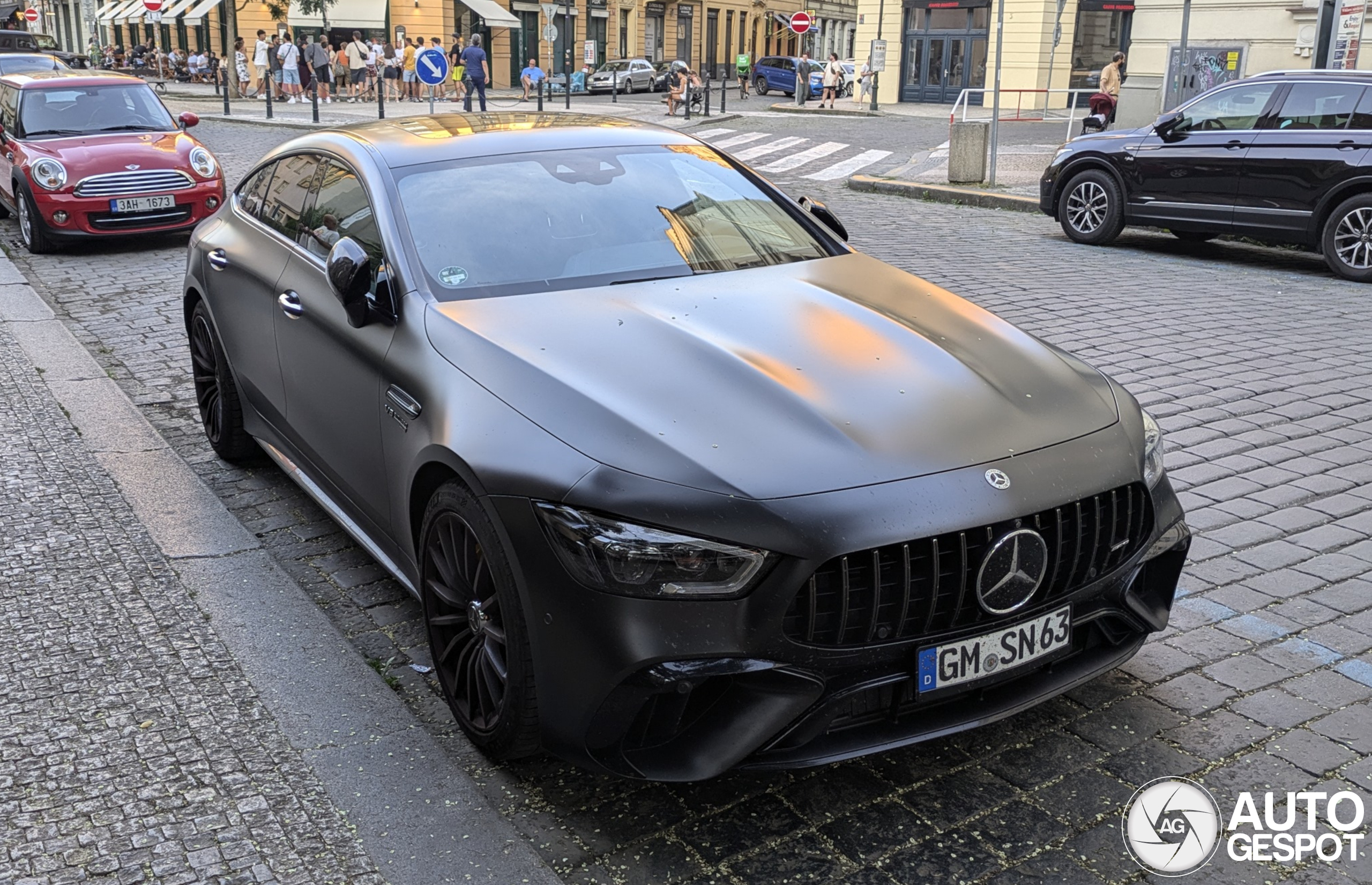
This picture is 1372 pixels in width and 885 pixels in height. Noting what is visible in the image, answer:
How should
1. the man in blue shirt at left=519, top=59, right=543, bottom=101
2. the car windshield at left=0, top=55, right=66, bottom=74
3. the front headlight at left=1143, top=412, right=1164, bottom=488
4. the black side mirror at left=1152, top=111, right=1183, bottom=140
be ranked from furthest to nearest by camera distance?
the man in blue shirt at left=519, top=59, right=543, bottom=101
the car windshield at left=0, top=55, right=66, bottom=74
the black side mirror at left=1152, top=111, right=1183, bottom=140
the front headlight at left=1143, top=412, right=1164, bottom=488

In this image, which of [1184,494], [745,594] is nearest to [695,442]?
[745,594]

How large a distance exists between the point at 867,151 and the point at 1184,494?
18847mm

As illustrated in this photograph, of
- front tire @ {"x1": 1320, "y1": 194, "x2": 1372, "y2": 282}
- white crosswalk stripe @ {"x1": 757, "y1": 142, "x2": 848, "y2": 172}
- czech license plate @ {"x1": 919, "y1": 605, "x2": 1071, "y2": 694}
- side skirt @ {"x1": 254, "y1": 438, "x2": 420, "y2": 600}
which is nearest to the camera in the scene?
czech license plate @ {"x1": 919, "y1": 605, "x2": 1071, "y2": 694}

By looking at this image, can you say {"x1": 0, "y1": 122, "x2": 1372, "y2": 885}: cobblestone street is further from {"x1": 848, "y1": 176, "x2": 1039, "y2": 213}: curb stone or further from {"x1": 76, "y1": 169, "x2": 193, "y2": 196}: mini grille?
{"x1": 848, "y1": 176, "x2": 1039, "y2": 213}: curb stone

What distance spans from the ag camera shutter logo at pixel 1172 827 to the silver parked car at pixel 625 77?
47456 millimetres

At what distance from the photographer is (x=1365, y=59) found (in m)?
19.9

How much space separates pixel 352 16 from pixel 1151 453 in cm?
4831

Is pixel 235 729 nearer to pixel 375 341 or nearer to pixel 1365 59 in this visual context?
pixel 375 341

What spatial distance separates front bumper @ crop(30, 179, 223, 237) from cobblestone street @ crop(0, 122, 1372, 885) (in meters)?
5.32

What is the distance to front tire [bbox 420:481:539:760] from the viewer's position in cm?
304

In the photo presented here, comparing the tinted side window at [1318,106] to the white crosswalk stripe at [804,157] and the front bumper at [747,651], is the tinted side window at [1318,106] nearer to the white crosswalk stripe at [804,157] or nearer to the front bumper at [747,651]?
the front bumper at [747,651]

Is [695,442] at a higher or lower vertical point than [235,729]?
higher

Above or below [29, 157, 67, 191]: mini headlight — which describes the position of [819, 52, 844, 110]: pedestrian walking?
above

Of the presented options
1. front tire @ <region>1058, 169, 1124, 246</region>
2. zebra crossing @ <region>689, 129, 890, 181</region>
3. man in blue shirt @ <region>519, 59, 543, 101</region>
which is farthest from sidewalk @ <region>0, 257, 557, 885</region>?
man in blue shirt @ <region>519, 59, 543, 101</region>
